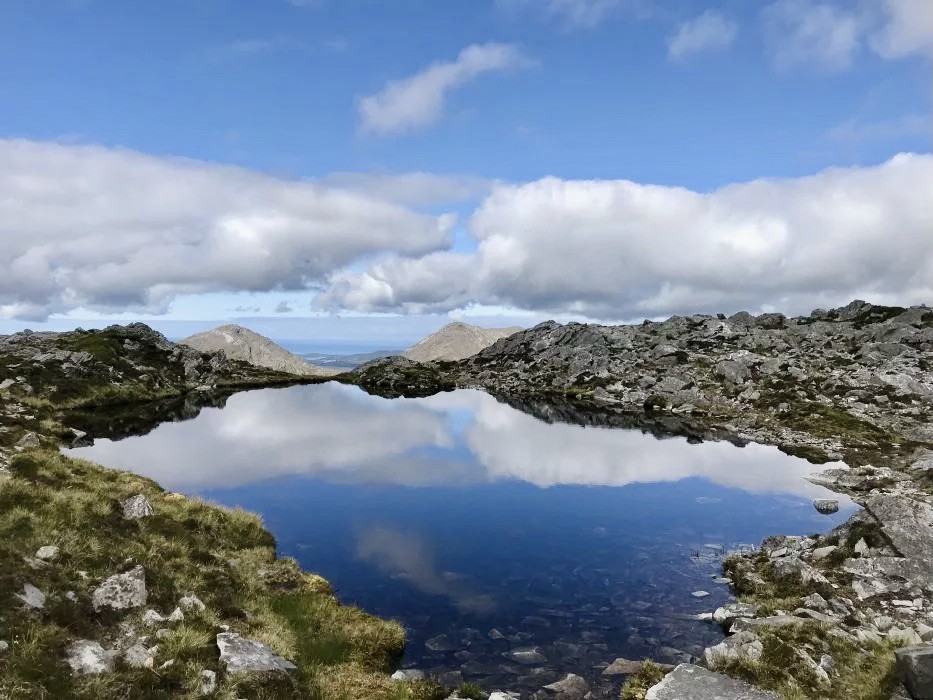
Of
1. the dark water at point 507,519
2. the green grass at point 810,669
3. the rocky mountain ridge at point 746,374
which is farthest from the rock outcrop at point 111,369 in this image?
the green grass at point 810,669

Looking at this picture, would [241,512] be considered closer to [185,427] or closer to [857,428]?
[185,427]

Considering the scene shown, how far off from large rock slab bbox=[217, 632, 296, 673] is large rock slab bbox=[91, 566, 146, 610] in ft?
10.8

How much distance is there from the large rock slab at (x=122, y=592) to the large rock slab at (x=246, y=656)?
3306mm

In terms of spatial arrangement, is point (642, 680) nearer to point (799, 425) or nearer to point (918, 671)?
point (918, 671)

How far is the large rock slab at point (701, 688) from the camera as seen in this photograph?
717 inches

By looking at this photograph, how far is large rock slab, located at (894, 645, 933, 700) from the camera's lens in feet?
50.4

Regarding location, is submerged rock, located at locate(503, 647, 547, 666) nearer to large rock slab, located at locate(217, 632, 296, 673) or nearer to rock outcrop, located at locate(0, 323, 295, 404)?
large rock slab, located at locate(217, 632, 296, 673)

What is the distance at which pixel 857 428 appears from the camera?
71.8 metres

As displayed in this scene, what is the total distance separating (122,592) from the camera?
19359 mm

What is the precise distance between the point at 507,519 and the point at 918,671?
30.3 metres

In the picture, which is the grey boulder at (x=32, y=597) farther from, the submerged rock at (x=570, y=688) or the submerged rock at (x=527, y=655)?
the submerged rock at (x=570, y=688)

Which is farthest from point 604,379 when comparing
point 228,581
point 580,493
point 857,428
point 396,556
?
point 228,581

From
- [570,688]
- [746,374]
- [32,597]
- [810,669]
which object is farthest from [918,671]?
[746,374]

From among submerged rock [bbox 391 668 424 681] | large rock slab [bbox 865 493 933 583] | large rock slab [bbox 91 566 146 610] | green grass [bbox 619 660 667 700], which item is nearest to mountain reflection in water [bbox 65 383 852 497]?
large rock slab [bbox 865 493 933 583]
